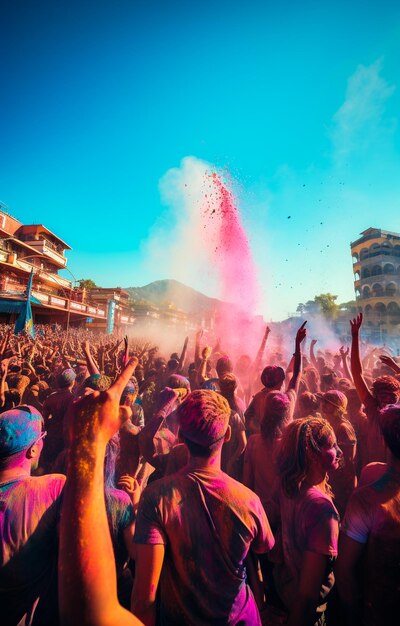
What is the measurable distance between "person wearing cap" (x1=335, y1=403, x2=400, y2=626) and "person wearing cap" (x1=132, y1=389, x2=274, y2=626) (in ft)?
2.08

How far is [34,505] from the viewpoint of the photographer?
1.66m

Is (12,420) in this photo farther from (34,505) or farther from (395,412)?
(395,412)

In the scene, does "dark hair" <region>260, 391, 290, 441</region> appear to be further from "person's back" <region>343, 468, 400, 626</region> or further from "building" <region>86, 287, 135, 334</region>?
"building" <region>86, 287, 135, 334</region>

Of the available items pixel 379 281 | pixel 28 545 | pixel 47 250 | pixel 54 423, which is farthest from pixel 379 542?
pixel 379 281

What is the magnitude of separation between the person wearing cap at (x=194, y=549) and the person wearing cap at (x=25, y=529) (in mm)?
660

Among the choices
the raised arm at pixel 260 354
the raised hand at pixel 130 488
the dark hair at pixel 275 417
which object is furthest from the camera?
the raised arm at pixel 260 354

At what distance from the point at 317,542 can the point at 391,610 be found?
557 millimetres

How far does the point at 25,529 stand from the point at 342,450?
318 cm

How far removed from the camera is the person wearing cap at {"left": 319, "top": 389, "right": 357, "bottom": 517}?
10.2ft

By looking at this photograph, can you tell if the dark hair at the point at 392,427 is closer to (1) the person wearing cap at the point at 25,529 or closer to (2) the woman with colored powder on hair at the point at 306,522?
(2) the woman with colored powder on hair at the point at 306,522

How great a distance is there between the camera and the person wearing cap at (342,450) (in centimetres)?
311

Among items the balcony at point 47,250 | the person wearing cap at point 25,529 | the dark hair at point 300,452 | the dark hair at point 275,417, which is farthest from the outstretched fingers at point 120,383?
the balcony at point 47,250

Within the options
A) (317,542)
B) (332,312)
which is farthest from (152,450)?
(332,312)

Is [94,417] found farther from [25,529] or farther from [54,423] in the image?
[54,423]
